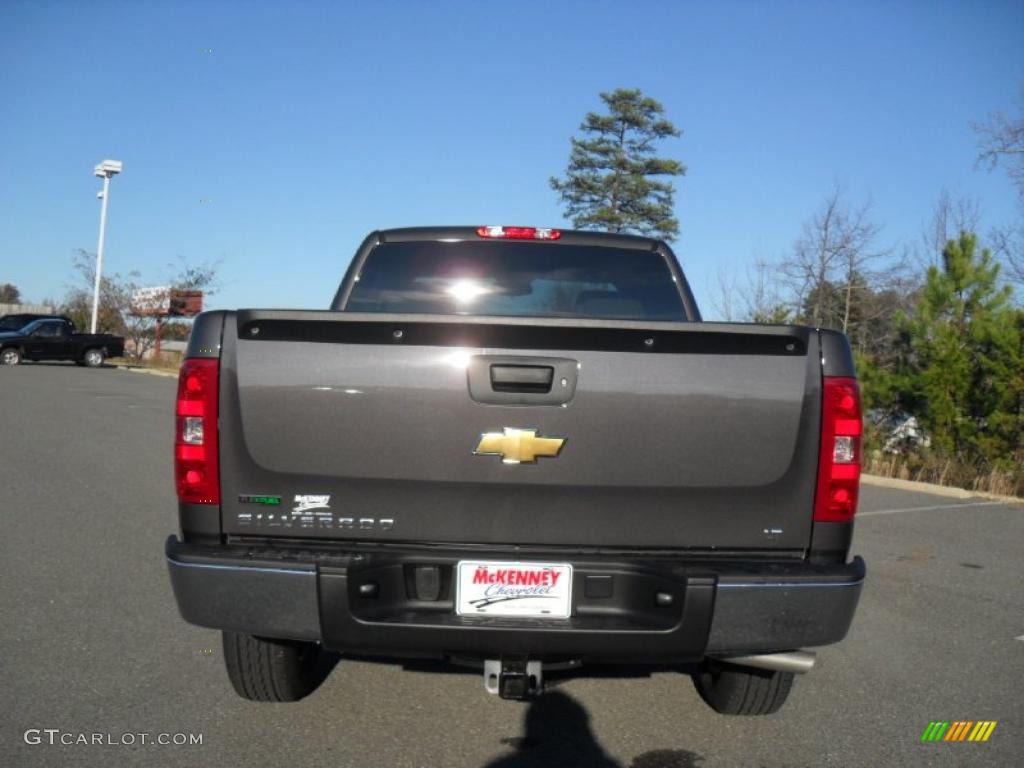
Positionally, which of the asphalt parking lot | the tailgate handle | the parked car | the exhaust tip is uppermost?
the parked car

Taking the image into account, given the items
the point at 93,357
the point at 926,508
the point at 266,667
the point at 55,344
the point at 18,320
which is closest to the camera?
the point at 266,667

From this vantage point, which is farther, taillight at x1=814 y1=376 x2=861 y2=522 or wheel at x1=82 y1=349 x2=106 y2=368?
wheel at x1=82 y1=349 x2=106 y2=368

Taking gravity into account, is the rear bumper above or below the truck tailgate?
below

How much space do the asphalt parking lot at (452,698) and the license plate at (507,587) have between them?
71 cm

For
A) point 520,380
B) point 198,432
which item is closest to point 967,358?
point 520,380

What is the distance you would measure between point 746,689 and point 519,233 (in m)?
2.34

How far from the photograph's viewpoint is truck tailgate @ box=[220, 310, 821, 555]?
2.98 m

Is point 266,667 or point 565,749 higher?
point 266,667

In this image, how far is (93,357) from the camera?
34.8 m

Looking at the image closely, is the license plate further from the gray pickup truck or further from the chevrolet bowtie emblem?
the chevrolet bowtie emblem

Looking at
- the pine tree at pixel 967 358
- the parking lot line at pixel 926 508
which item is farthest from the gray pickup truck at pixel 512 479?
the pine tree at pixel 967 358

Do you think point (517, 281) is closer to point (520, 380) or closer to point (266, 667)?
point (520, 380)

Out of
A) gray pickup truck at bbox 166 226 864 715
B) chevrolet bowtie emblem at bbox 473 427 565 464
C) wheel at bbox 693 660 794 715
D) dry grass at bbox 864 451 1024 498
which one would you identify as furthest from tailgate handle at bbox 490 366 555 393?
dry grass at bbox 864 451 1024 498

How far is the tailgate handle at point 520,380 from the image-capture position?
2984mm
